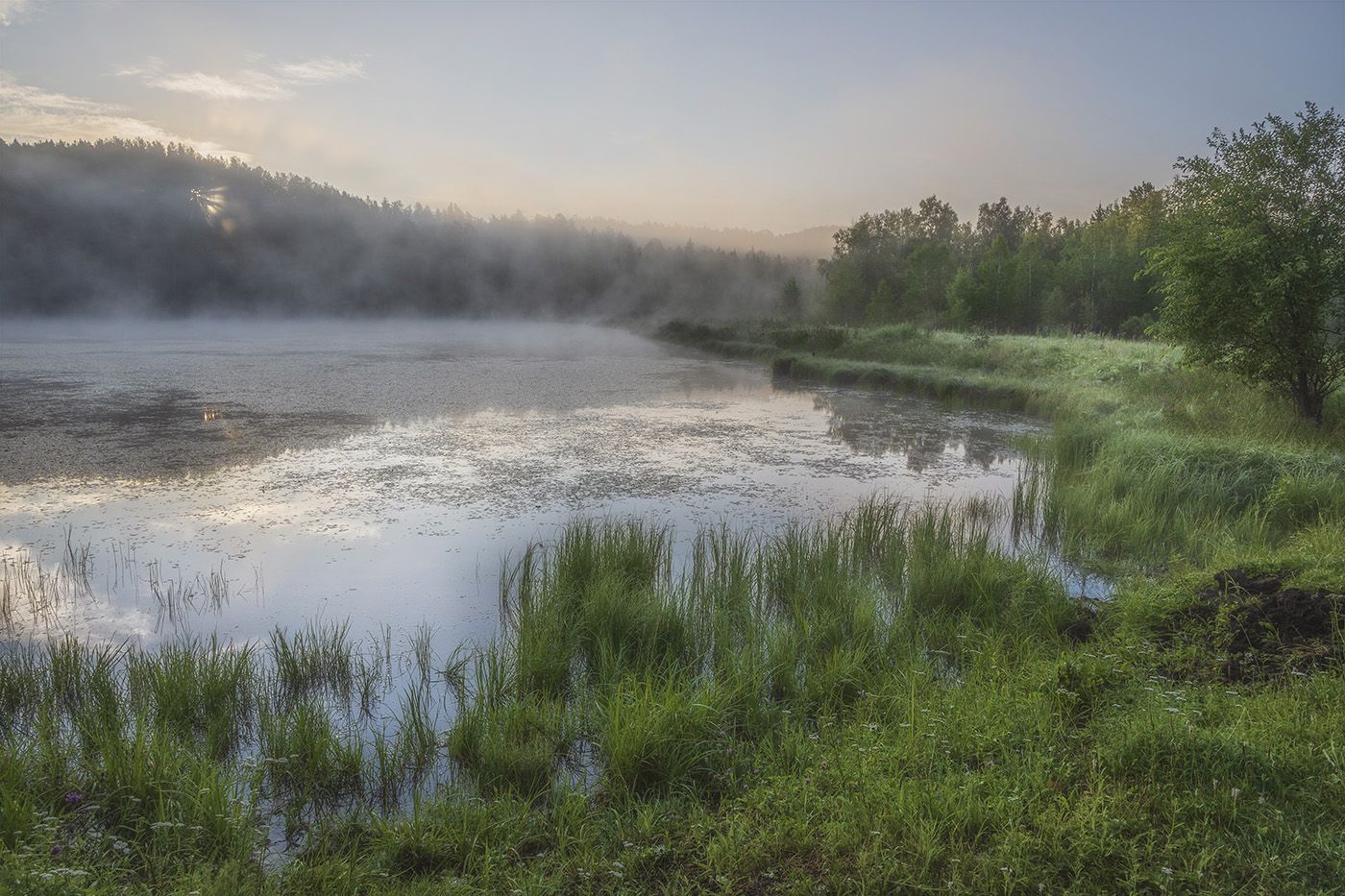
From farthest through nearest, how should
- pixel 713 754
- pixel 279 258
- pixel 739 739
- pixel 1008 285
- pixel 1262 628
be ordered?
pixel 279 258
pixel 1008 285
pixel 1262 628
pixel 739 739
pixel 713 754

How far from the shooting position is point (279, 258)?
3425 inches

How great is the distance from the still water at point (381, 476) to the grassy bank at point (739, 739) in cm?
81

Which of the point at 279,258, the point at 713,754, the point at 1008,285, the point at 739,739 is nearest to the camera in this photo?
the point at 713,754

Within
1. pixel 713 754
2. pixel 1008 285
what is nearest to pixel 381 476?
pixel 713 754

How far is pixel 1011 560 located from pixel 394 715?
14.7 feet

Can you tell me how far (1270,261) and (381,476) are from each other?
10.9 metres

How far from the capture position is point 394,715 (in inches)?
155

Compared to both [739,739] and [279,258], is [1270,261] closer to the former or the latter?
[739,739]

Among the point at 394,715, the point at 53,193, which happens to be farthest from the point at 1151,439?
the point at 53,193

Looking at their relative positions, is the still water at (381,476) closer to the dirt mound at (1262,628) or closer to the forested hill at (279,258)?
the dirt mound at (1262,628)

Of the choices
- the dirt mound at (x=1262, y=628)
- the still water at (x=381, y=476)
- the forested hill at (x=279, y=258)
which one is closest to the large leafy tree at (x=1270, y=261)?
the still water at (x=381, y=476)

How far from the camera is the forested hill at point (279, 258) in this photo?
73.6 metres

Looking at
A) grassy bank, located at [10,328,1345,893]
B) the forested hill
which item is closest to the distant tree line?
the forested hill

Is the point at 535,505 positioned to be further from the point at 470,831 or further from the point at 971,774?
the point at 971,774
